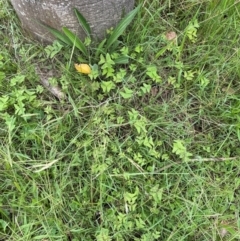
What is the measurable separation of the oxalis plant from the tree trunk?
0.04 m

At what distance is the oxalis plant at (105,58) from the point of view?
72.2 inches

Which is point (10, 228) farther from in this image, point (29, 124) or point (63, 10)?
point (63, 10)

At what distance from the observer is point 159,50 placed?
2006 millimetres

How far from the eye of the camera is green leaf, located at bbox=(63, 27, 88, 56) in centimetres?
175

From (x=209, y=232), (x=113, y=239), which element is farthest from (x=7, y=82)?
(x=209, y=232)

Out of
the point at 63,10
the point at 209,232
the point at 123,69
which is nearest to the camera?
the point at 63,10

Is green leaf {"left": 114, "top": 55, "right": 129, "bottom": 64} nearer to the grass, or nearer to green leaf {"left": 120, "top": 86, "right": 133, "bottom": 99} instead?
the grass

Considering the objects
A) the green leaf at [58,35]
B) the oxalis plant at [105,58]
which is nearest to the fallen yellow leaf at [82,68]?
the oxalis plant at [105,58]

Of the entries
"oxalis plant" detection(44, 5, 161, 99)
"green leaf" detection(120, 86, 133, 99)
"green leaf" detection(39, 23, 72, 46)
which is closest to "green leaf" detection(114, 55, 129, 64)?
"oxalis plant" detection(44, 5, 161, 99)

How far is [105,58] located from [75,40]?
19cm

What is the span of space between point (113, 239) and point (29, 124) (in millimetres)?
671

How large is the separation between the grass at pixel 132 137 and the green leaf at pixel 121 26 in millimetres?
91

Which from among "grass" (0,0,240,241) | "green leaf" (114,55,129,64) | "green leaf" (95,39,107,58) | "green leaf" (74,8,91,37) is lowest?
"grass" (0,0,240,241)

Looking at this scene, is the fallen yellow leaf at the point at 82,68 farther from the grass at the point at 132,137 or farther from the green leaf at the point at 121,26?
the green leaf at the point at 121,26
